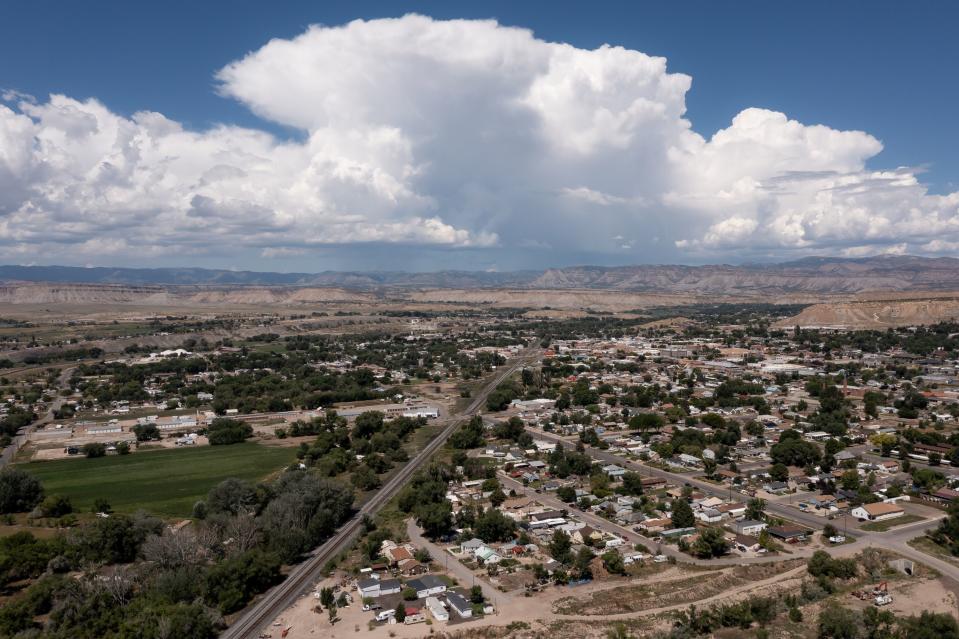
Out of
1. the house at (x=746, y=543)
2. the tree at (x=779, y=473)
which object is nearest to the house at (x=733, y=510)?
the house at (x=746, y=543)

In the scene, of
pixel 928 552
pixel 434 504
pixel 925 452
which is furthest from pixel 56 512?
pixel 925 452

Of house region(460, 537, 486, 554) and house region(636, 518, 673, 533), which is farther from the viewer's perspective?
house region(636, 518, 673, 533)

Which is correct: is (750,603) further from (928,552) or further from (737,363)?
(737,363)

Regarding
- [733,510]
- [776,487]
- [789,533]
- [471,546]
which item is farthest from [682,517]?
[471,546]

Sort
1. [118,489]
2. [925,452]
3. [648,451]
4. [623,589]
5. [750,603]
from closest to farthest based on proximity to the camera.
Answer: [750,603]
[623,589]
[118,489]
[925,452]
[648,451]

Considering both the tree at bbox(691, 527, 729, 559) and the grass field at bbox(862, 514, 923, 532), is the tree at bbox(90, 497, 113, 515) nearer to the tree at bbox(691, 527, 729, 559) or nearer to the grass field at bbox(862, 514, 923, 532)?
the tree at bbox(691, 527, 729, 559)

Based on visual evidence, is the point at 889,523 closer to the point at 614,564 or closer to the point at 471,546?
the point at 614,564

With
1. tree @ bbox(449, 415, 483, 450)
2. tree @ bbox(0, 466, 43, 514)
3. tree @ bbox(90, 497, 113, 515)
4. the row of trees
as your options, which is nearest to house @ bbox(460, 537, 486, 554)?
the row of trees
